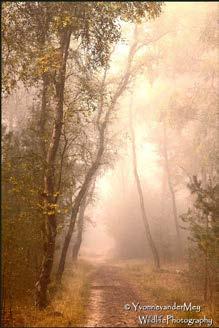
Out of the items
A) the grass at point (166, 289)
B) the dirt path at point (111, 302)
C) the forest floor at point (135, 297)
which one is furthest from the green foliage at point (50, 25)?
the grass at point (166, 289)

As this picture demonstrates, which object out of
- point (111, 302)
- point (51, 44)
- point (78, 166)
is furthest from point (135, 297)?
point (51, 44)

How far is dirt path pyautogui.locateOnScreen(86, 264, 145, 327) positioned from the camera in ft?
36.2

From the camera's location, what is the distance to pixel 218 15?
2181cm

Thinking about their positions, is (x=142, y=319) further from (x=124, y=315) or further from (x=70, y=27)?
(x=70, y=27)

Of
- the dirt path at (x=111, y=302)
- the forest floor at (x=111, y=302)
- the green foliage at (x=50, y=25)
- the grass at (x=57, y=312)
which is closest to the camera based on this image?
the grass at (x=57, y=312)

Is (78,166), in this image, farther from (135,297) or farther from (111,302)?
(111,302)

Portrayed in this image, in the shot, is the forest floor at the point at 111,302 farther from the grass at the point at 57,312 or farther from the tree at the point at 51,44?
the tree at the point at 51,44

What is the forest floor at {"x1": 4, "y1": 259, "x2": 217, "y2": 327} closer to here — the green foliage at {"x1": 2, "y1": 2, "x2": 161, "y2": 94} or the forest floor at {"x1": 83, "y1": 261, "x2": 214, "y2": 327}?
the forest floor at {"x1": 83, "y1": 261, "x2": 214, "y2": 327}

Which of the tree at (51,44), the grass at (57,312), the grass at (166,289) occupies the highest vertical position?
the tree at (51,44)

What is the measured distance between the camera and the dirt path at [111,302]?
1104 cm

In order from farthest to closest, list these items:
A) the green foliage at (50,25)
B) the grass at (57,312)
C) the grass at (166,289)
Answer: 1. the grass at (166,289)
2. the green foliage at (50,25)
3. the grass at (57,312)

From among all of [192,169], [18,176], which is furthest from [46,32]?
[192,169]

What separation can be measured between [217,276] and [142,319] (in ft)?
18.3

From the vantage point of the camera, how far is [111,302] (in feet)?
45.9
